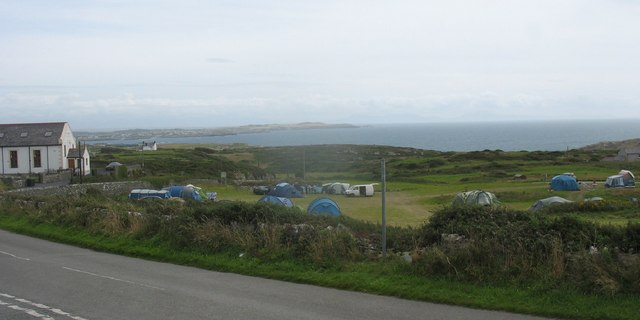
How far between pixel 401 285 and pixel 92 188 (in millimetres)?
38355

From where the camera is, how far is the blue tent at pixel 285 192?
49.0 metres

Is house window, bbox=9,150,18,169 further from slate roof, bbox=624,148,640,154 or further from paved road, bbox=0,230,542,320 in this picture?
slate roof, bbox=624,148,640,154

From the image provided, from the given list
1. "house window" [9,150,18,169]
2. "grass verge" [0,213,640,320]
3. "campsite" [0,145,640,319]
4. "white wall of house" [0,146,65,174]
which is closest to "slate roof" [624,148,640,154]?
"white wall of house" [0,146,65,174]

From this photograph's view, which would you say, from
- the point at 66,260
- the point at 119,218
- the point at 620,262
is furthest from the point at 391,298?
the point at 119,218

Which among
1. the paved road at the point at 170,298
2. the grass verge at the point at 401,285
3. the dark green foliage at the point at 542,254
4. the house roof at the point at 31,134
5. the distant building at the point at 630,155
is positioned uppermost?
the house roof at the point at 31,134

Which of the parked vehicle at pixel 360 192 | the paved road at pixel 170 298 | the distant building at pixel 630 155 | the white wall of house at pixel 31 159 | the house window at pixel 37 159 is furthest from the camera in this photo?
the distant building at pixel 630 155

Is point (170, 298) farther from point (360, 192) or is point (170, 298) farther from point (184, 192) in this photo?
point (360, 192)

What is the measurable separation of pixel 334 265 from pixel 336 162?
259 ft

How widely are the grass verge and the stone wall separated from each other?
94.4 feet

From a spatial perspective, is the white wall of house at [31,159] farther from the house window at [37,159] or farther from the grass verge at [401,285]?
the grass verge at [401,285]

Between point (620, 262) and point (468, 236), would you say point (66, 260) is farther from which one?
point (620, 262)

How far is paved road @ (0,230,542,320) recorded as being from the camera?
8.93m

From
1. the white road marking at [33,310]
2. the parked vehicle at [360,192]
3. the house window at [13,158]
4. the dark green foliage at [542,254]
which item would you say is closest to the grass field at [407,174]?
the parked vehicle at [360,192]

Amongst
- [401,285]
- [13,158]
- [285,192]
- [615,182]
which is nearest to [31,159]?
[13,158]
